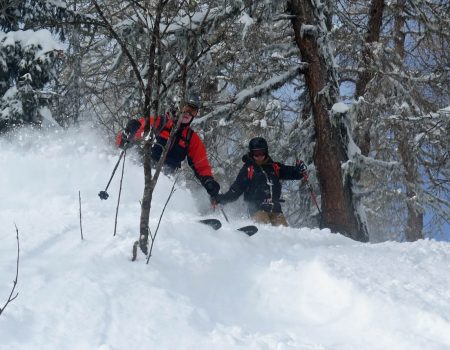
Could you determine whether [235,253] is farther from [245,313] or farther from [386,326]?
[386,326]

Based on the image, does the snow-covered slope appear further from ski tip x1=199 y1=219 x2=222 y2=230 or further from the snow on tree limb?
the snow on tree limb

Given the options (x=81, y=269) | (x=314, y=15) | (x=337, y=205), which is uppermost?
(x=314, y=15)

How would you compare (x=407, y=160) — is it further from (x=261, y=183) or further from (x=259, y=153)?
(x=259, y=153)

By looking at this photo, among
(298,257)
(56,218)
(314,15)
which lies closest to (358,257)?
(298,257)

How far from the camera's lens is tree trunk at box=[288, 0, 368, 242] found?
752 cm

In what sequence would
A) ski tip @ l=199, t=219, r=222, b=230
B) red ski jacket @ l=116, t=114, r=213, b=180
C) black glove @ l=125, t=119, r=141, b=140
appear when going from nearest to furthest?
ski tip @ l=199, t=219, r=222, b=230 < black glove @ l=125, t=119, r=141, b=140 < red ski jacket @ l=116, t=114, r=213, b=180

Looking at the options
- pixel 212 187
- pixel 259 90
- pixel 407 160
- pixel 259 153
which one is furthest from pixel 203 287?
pixel 407 160

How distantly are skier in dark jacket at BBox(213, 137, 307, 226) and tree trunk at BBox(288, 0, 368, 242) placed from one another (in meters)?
0.50

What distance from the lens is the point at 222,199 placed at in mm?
7785

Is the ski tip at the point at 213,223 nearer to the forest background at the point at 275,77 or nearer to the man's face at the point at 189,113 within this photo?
the forest background at the point at 275,77

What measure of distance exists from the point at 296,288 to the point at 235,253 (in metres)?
0.75

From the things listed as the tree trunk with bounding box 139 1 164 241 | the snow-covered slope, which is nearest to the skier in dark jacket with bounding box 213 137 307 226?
the snow-covered slope

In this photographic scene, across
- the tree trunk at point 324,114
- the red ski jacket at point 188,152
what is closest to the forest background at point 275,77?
the tree trunk at point 324,114

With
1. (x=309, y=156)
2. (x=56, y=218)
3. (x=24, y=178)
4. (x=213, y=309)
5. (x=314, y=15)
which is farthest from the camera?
(x=309, y=156)
